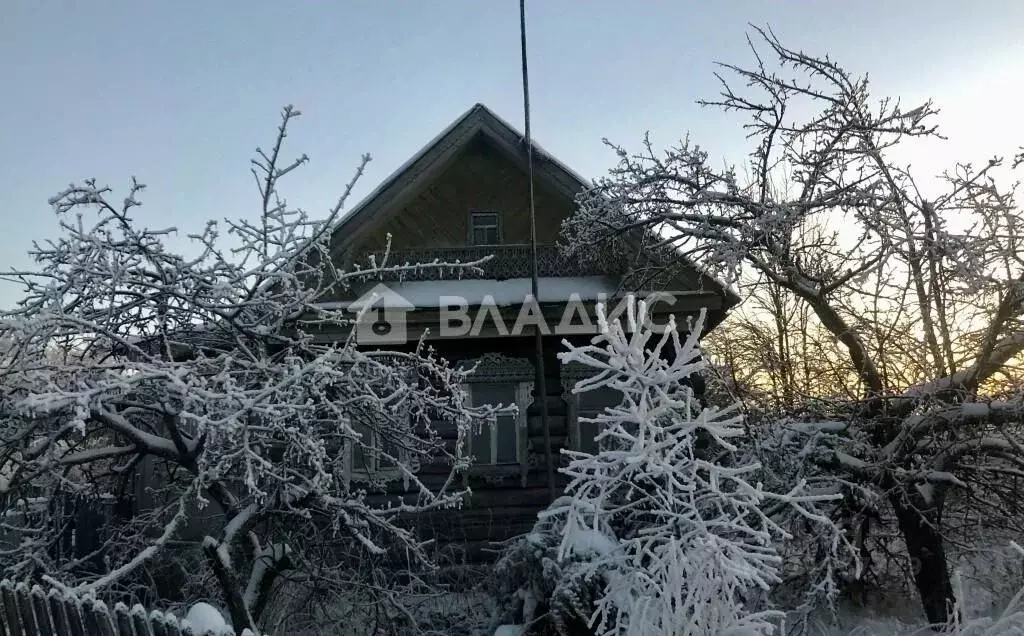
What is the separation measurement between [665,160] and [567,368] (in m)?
3.08

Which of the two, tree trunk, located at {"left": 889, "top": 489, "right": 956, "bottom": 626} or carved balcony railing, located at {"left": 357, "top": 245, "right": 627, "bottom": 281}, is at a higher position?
carved balcony railing, located at {"left": 357, "top": 245, "right": 627, "bottom": 281}

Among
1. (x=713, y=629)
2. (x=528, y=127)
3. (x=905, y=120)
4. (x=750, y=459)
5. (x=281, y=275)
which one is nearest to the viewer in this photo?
(x=713, y=629)

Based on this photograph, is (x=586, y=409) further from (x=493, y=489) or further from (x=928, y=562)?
(x=928, y=562)

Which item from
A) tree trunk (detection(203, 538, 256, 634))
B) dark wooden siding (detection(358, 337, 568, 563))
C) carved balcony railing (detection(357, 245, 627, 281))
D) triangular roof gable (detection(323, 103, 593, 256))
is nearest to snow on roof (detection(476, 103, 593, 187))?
triangular roof gable (detection(323, 103, 593, 256))

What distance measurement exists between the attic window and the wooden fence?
23.2 feet

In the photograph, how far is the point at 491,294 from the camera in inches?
380

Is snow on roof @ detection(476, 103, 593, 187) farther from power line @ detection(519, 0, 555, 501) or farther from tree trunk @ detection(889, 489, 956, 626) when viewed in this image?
tree trunk @ detection(889, 489, 956, 626)

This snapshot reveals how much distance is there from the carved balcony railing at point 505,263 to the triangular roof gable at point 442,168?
29.8 inches

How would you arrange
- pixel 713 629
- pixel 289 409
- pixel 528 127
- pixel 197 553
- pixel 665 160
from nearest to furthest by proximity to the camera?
pixel 713 629
pixel 289 409
pixel 197 553
pixel 665 160
pixel 528 127

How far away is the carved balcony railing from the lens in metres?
10.4

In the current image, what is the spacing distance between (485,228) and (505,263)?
2.23 ft

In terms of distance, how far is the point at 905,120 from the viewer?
7.15 metres

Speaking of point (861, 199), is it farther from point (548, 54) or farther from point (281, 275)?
point (281, 275)

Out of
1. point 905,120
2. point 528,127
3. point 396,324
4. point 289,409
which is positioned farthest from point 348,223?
point 905,120
